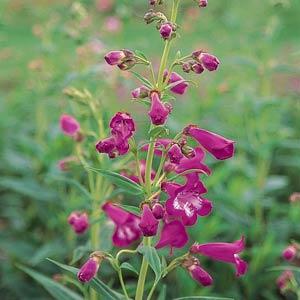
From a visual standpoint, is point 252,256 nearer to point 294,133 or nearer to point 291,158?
point 291,158

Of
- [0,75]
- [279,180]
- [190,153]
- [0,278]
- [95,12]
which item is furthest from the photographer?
[95,12]

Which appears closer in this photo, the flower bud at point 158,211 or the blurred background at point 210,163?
the flower bud at point 158,211

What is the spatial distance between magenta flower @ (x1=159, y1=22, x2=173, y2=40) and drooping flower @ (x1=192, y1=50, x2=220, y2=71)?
0.13 metres

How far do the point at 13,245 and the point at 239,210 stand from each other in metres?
1.28

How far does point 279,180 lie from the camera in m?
4.85

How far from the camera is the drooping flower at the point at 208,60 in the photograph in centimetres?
243

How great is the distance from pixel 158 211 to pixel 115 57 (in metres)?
0.50

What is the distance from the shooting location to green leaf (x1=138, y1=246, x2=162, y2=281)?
7.96 feet

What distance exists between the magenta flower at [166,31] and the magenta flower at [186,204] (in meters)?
0.45

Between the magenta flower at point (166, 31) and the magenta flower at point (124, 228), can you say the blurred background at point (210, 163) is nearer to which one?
the magenta flower at point (124, 228)

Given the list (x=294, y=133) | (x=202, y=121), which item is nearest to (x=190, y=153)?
(x=202, y=121)

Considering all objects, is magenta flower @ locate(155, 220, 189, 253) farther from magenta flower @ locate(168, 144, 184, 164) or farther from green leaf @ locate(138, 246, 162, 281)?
magenta flower @ locate(168, 144, 184, 164)

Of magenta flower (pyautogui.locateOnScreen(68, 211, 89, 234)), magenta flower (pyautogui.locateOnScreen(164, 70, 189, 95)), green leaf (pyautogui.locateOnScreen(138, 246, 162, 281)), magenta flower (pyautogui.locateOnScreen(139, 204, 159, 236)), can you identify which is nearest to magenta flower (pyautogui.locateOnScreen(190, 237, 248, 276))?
green leaf (pyautogui.locateOnScreen(138, 246, 162, 281))

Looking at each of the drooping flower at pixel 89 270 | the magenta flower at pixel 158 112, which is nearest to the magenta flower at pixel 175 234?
the drooping flower at pixel 89 270
